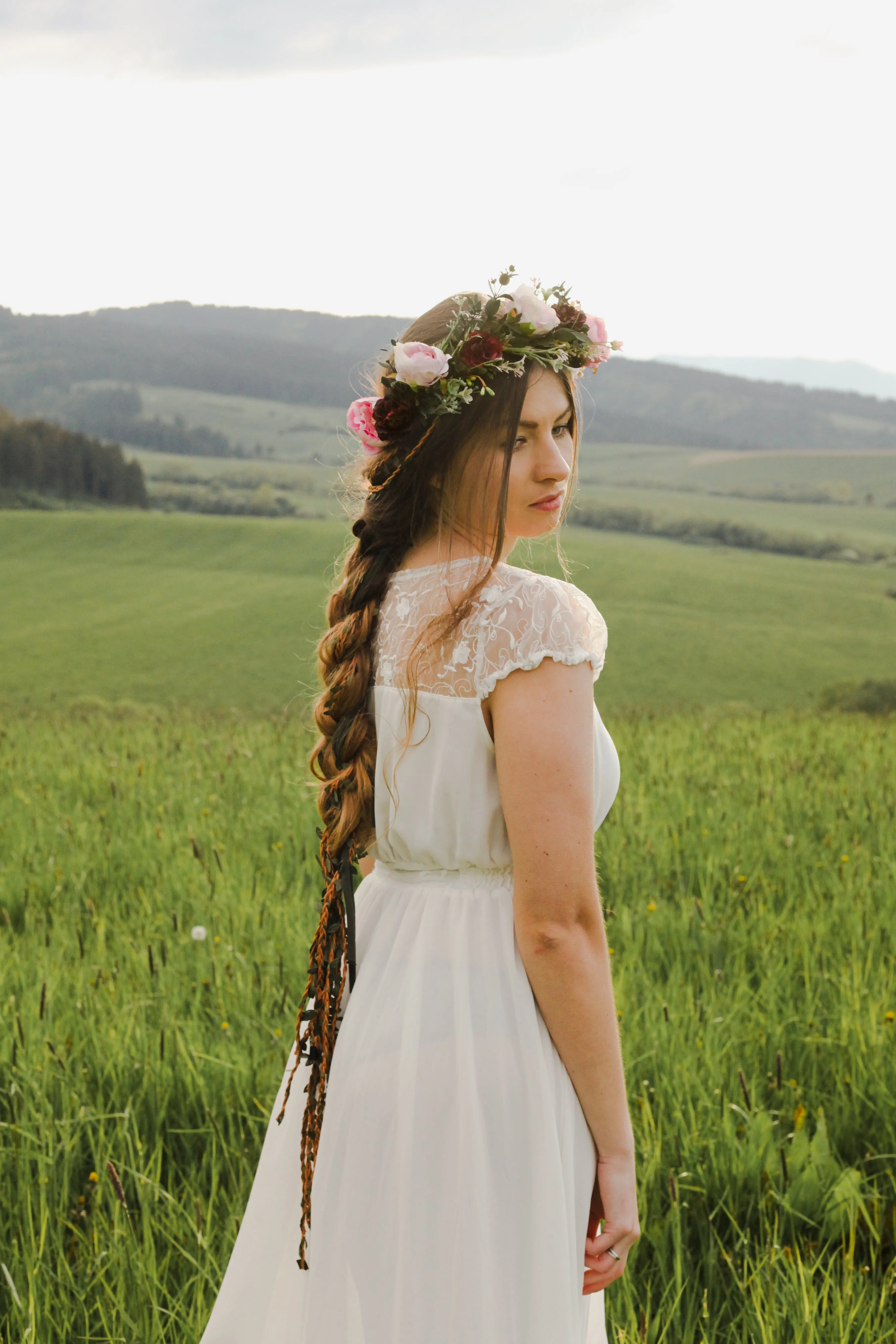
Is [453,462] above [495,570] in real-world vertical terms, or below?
above

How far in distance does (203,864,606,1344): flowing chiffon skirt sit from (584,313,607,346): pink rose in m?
0.89

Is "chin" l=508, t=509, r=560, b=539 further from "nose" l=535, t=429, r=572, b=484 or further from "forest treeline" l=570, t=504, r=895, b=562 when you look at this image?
"forest treeline" l=570, t=504, r=895, b=562

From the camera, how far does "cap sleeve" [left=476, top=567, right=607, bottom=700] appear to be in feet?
4.08

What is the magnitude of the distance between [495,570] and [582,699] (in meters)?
0.24

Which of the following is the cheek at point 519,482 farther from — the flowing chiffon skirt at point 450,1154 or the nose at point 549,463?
the flowing chiffon skirt at point 450,1154

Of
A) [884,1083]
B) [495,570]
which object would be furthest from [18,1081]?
[884,1083]

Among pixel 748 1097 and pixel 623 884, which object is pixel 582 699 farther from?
pixel 623 884

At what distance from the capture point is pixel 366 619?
1.48 meters

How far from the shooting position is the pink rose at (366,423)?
1610 millimetres

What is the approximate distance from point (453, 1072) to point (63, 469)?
1103 centimetres

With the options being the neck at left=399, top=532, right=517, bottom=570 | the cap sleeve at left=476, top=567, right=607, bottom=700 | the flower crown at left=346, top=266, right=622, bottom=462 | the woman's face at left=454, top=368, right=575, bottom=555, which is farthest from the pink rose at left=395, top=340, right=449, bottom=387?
the cap sleeve at left=476, top=567, right=607, bottom=700

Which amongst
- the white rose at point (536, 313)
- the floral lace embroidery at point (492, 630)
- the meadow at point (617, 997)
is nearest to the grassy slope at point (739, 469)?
the meadow at point (617, 997)

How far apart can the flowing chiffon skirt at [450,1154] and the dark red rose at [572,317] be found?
0.90m

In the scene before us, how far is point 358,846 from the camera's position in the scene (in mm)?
1586
